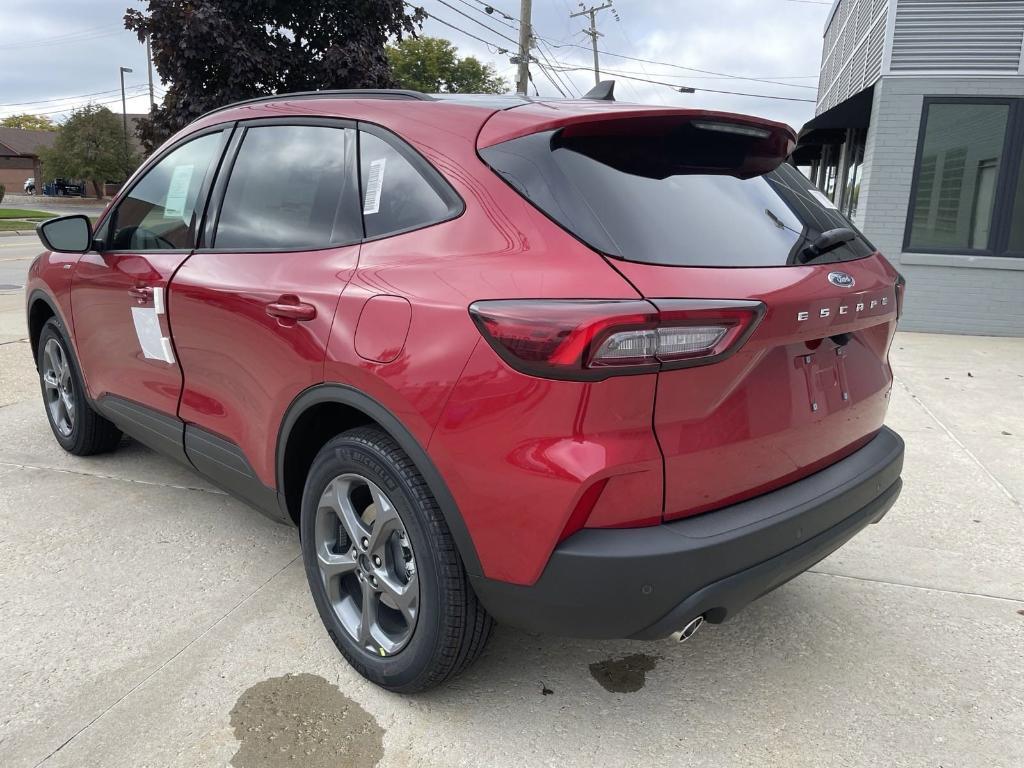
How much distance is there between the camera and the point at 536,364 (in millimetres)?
1815

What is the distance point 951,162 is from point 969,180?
0.29 metres

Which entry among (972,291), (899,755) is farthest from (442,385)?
(972,291)

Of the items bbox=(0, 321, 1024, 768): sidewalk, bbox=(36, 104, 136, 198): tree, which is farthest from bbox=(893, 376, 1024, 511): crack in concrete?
bbox=(36, 104, 136, 198): tree

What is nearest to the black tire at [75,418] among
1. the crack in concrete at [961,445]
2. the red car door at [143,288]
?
the red car door at [143,288]

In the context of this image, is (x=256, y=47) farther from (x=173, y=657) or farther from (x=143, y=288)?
(x=173, y=657)

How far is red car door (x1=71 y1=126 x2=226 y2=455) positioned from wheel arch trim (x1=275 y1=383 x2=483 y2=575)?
3.58ft

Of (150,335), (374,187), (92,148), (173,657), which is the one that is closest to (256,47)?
(150,335)

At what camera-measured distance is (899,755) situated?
7.20ft

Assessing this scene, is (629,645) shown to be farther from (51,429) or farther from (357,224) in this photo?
(51,429)

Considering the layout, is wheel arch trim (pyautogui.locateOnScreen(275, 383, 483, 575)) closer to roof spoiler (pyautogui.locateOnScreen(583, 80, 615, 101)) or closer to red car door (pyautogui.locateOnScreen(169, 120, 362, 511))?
red car door (pyautogui.locateOnScreen(169, 120, 362, 511))

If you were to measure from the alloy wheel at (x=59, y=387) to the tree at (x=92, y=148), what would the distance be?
5571 centimetres

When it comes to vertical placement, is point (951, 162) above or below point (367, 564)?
above

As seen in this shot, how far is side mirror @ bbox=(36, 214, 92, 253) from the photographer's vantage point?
3598 millimetres

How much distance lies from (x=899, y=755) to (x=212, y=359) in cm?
249
